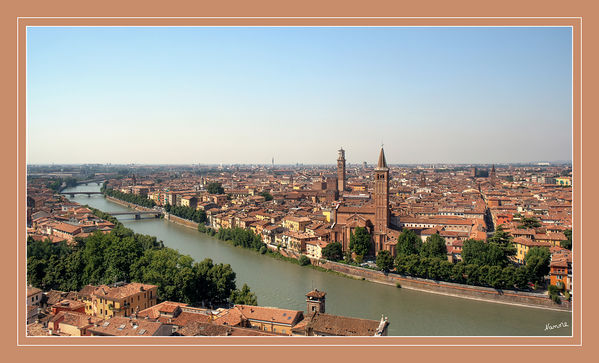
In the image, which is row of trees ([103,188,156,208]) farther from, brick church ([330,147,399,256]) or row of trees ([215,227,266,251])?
brick church ([330,147,399,256])

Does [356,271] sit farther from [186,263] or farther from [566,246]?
[566,246]

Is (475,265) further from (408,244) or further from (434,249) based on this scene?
(408,244)

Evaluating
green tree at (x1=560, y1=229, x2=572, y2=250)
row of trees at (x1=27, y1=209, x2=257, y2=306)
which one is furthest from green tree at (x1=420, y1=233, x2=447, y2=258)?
row of trees at (x1=27, y1=209, x2=257, y2=306)

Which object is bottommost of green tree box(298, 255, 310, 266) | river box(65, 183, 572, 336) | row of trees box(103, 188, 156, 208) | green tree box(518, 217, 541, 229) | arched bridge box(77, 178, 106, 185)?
river box(65, 183, 572, 336)

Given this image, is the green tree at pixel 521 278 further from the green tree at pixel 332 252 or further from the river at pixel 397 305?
the green tree at pixel 332 252

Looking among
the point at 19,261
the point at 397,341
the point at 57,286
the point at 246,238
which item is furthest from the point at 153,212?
the point at 397,341
